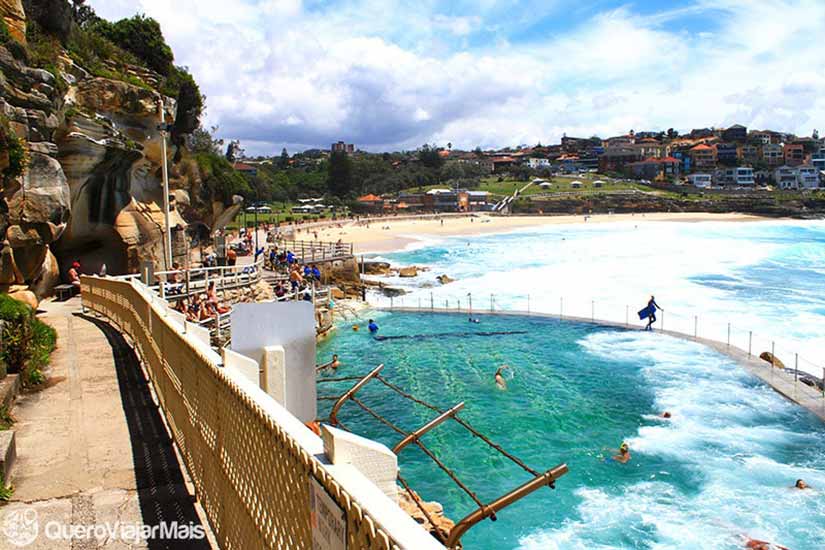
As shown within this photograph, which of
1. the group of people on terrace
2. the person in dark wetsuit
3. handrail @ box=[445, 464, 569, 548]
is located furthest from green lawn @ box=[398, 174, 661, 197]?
handrail @ box=[445, 464, 569, 548]

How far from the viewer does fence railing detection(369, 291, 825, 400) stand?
22562 millimetres

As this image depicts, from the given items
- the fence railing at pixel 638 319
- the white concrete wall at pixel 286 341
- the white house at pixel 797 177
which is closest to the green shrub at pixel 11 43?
the white concrete wall at pixel 286 341

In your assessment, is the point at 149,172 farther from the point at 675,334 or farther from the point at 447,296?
the point at 675,334

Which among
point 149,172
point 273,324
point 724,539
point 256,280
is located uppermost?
point 149,172

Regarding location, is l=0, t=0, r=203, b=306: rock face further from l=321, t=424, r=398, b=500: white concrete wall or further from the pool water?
l=321, t=424, r=398, b=500: white concrete wall

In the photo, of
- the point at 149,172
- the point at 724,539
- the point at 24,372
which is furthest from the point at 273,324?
the point at 149,172

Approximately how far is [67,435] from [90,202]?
765 inches

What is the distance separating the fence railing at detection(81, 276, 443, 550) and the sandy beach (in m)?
62.7

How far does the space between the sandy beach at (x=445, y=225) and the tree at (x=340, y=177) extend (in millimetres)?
37328

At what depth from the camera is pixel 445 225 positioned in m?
107

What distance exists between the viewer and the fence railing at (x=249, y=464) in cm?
241

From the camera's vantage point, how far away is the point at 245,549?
405 centimetres

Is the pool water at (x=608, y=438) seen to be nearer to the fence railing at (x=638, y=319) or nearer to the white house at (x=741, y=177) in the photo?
the fence railing at (x=638, y=319)

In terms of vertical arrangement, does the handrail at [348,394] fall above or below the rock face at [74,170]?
below
